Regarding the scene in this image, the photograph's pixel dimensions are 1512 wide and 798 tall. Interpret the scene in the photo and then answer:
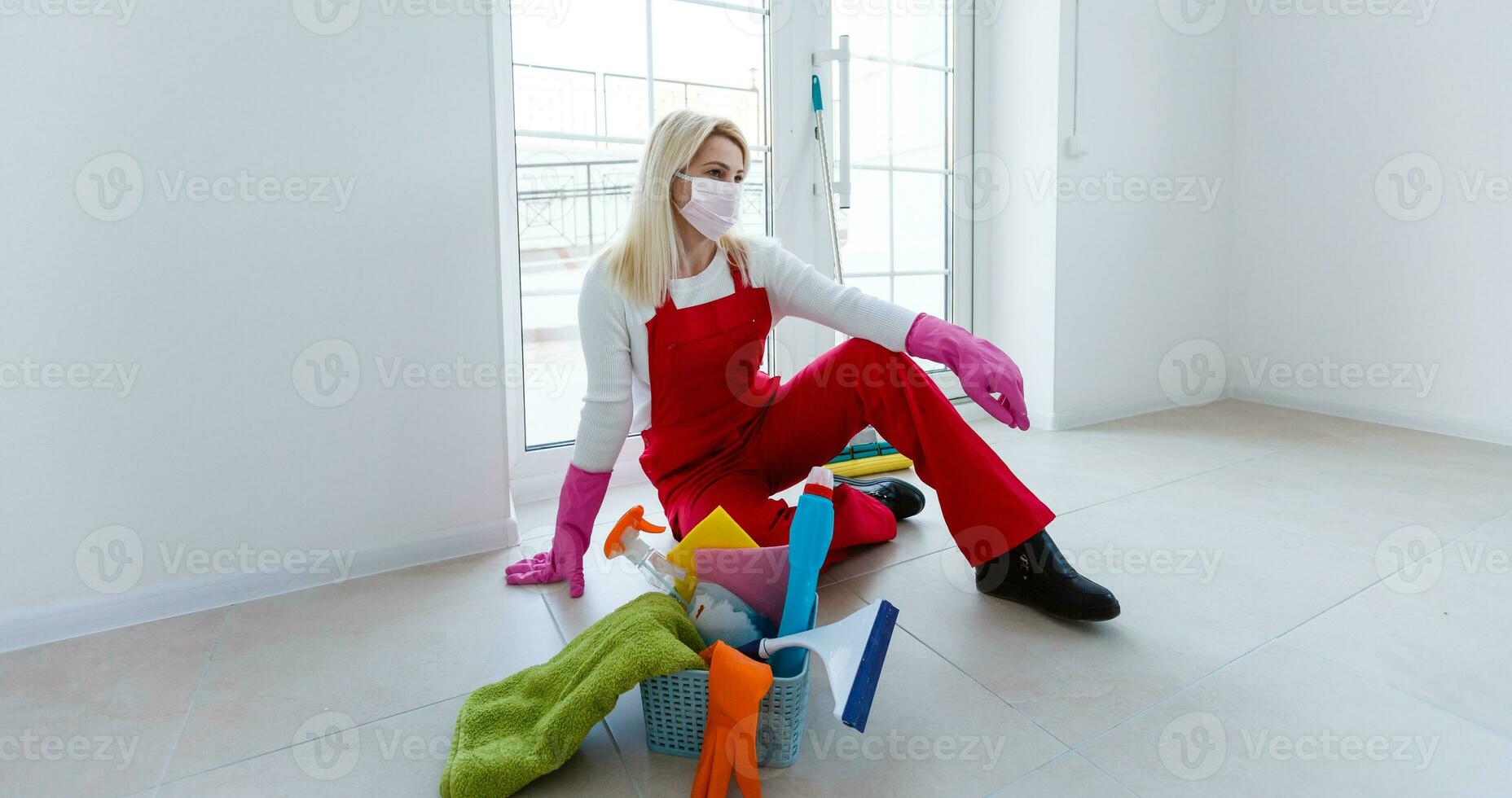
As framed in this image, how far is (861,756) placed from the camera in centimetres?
92

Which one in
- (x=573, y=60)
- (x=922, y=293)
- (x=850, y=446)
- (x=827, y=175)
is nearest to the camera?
(x=573, y=60)

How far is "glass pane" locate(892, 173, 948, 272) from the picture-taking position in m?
2.48

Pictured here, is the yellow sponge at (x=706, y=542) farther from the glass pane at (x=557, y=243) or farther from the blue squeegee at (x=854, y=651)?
the glass pane at (x=557, y=243)

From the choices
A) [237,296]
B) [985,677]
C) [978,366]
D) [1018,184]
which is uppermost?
[1018,184]

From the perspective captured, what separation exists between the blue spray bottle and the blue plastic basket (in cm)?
4

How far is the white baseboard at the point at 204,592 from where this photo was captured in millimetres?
1228

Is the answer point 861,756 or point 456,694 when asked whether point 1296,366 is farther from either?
point 456,694

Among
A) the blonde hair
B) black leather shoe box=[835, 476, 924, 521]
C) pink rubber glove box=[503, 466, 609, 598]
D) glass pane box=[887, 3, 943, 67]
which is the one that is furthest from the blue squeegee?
glass pane box=[887, 3, 943, 67]

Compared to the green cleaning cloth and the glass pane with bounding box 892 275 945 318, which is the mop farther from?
the green cleaning cloth

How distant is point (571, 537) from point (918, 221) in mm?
1648

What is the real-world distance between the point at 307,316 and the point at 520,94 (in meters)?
0.77

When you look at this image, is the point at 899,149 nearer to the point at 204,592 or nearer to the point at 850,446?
the point at 850,446

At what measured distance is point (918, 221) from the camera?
2531 mm

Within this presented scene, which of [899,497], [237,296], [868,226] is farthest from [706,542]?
[868,226]
